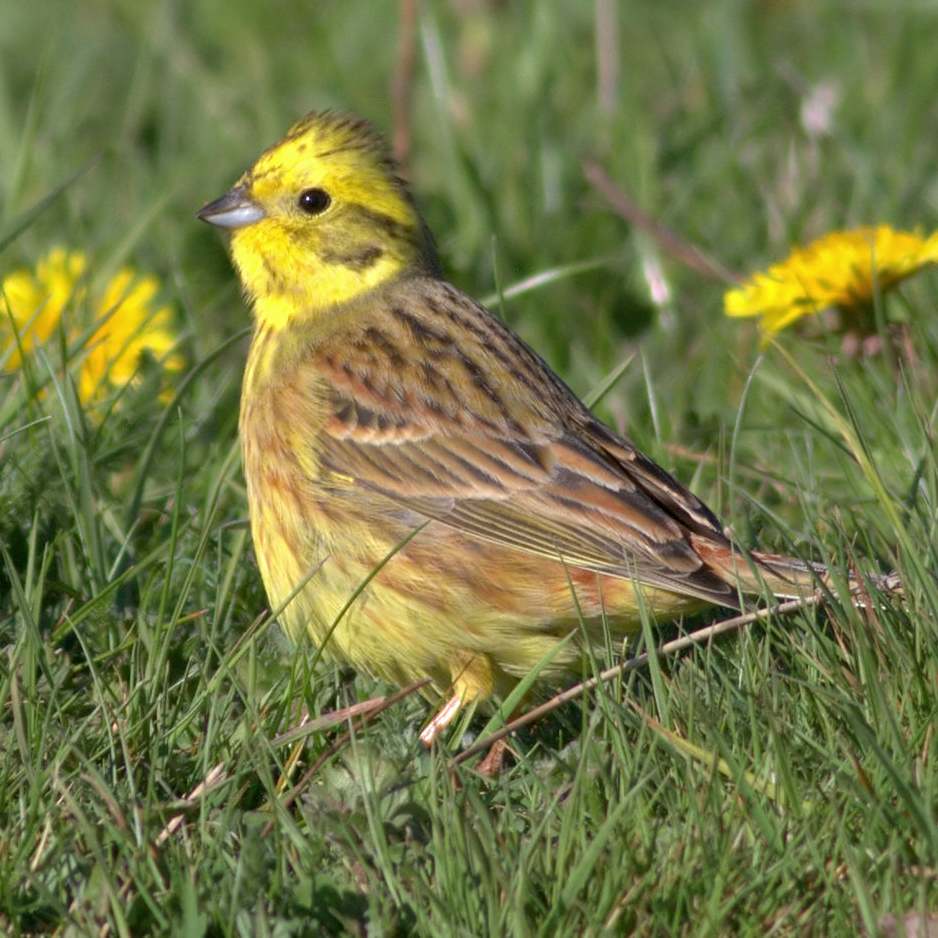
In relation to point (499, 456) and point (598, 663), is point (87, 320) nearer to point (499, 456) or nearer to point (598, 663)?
point (499, 456)

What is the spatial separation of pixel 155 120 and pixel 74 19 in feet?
6.33

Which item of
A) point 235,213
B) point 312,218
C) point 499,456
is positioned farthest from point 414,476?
point 235,213

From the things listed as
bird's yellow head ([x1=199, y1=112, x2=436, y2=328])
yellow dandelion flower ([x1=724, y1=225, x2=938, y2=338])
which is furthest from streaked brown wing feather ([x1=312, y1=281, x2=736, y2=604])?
yellow dandelion flower ([x1=724, y1=225, x2=938, y2=338])

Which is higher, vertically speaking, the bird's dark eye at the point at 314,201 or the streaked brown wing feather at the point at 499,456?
the bird's dark eye at the point at 314,201

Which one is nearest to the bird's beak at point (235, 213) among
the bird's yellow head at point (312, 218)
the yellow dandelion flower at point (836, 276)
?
the bird's yellow head at point (312, 218)

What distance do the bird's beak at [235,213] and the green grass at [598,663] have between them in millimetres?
383

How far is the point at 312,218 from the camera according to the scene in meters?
4.32

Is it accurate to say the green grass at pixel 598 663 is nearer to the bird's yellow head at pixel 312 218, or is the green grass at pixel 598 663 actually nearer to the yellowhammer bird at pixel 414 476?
the yellowhammer bird at pixel 414 476

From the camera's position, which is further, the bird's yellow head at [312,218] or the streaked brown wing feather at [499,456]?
the bird's yellow head at [312,218]

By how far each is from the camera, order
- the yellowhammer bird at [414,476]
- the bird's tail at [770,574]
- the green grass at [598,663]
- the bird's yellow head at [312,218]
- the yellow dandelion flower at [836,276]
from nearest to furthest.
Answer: the green grass at [598,663] < the bird's tail at [770,574] < the yellowhammer bird at [414,476] < the bird's yellow head at [312,218] < the yellow dandelion flower at [836,276]

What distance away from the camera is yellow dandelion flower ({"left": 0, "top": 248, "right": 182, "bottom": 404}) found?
15.5 feet

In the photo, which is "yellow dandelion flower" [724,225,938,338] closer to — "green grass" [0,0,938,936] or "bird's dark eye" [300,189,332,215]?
"green grass" [0,0,938,936]

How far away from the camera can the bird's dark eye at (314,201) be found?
14.2ft

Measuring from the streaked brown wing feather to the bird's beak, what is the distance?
1.41 ft
